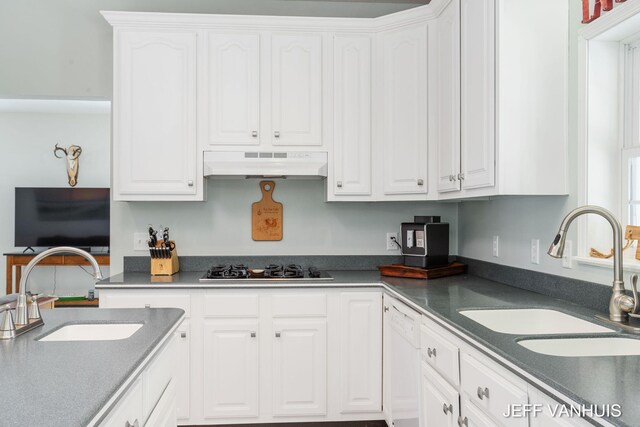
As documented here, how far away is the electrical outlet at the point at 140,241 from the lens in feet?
10.9

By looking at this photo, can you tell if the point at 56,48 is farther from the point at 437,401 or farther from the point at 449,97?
the point at 437,401

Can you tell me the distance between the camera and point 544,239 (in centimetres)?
230

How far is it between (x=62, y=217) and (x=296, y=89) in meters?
4.33

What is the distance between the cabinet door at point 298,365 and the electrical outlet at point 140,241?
45.9 inches

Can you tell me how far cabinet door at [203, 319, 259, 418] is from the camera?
2799 millimetres

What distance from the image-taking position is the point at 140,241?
3336 mm

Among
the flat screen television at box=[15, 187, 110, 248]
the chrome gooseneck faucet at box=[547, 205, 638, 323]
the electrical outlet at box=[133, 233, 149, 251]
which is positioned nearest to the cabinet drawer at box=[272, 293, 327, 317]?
the electrical outlet at box=[133, 233, 149, 251]

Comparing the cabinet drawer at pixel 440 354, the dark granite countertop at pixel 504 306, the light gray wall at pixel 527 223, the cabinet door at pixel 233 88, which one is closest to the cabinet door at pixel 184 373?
the dark granite countertop at pixel 504 306

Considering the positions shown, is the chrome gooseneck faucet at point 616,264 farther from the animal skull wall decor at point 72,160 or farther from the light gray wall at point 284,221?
the animal skull wall decor at point 72,160

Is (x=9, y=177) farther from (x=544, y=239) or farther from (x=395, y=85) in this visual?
(x=544, y=239)

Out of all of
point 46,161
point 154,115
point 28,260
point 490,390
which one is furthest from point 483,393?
point 46,161

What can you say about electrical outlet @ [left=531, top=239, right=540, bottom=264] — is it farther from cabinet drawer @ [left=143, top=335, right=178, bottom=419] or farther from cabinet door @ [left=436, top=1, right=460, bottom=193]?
cabinet drawer @ [left=143, top=335, right=178, bottom=419]

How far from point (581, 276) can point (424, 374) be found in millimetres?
788

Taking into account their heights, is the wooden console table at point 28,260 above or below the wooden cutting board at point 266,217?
below
